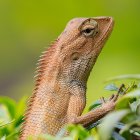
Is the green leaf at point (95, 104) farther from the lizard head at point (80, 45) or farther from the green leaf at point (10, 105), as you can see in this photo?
the lizard head at point (80, 45)

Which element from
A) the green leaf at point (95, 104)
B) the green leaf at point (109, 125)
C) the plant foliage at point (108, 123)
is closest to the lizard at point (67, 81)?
the green leaf at point (95, 104)

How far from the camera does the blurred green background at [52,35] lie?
7477mm

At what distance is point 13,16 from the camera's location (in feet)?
31.6

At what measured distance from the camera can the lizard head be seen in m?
5.40

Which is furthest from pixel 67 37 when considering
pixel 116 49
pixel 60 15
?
pixel 60 15

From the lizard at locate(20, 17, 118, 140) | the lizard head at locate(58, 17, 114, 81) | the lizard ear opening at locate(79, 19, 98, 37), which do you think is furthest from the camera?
the lizard ear opening at locate(79, 19, 98, 37)

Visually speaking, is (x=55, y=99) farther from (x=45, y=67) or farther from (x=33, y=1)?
(x=33, y=1)

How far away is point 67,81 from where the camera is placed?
208 inches

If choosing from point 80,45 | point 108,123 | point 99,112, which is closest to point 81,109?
point 99,112

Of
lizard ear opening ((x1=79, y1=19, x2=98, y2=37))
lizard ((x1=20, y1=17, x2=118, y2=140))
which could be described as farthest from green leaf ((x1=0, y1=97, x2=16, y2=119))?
lizard ear opening ((x1=79, y1=19, x2=98, y2=37))

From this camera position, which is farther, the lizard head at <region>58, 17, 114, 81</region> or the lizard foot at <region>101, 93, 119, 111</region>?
the lizard head at <region>58, 17, 114, 81</region>

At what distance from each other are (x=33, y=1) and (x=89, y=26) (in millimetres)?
3583

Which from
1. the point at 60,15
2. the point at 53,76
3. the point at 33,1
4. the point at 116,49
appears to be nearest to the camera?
the point at 53,76

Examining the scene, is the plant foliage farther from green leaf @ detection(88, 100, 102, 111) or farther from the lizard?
the lizard
